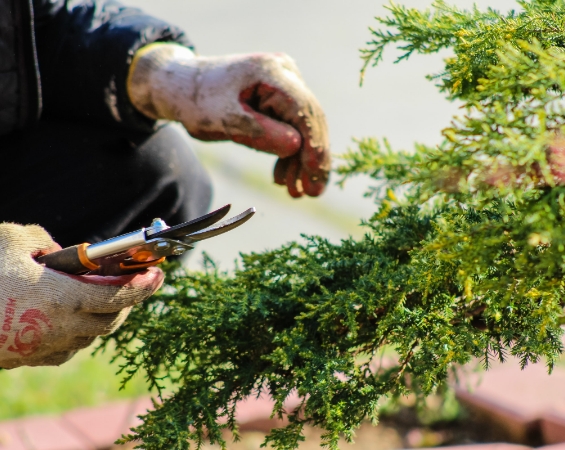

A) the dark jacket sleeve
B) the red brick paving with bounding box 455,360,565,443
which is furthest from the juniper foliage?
the red brick paving with bounding box 455,360,565,443

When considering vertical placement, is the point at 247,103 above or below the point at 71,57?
below

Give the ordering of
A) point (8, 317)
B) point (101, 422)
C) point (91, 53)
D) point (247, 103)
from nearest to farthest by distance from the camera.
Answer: point (8, 317)
point (247, 103)
point (91, 53)
point (101, 422)

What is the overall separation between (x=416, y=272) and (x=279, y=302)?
251mm

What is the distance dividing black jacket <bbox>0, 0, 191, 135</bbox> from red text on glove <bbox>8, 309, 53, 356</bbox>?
587 millimetres

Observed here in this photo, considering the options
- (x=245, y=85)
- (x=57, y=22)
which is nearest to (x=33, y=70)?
(x=57, y=22)

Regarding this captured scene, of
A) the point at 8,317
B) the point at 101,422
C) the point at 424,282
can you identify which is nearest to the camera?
the point at 424,282

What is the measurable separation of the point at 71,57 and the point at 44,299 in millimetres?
734

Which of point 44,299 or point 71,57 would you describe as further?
point 71,57

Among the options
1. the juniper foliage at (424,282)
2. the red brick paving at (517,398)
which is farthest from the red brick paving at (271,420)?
the juniper foliage at (424,282)

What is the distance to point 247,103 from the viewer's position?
122cm

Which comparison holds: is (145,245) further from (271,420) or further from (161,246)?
(271,420)

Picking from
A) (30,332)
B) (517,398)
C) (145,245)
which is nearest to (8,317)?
(30,332)

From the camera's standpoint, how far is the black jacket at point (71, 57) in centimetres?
126

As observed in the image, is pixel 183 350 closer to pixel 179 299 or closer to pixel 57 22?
pixel 179 299
